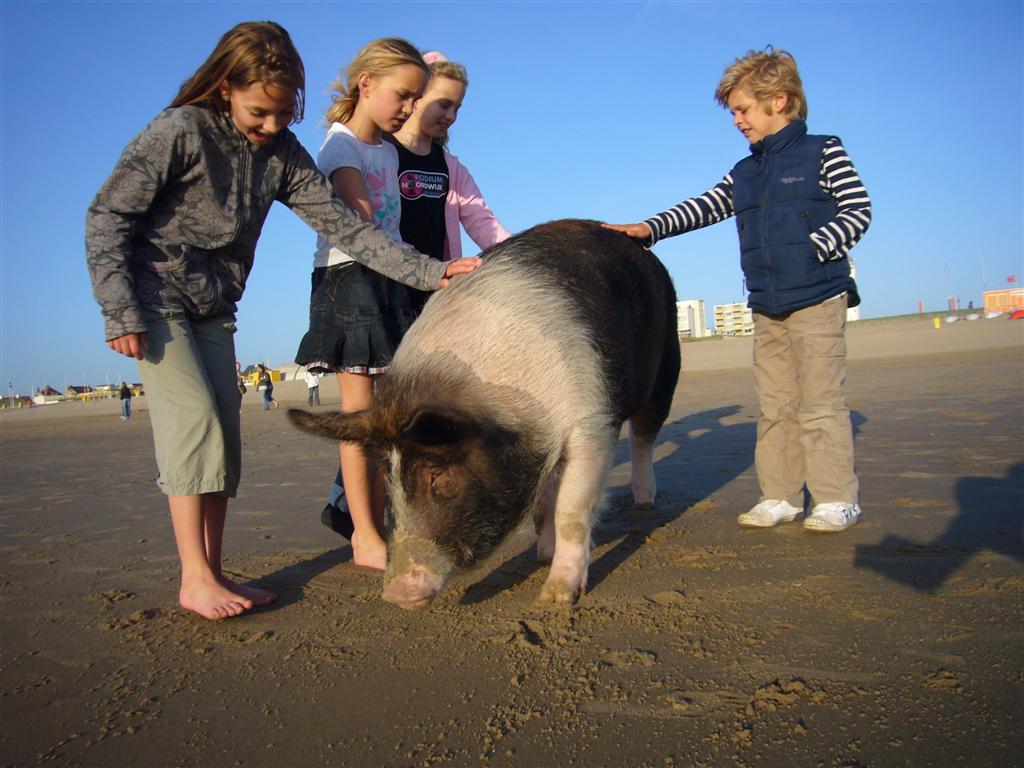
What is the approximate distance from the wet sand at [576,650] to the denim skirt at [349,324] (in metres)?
1.17

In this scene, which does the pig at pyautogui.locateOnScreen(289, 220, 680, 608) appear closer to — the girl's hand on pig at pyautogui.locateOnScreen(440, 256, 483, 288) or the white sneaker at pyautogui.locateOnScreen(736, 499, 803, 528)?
the girl's hand on pig at pyautogui.locateOnScreen(440, 256, 483, 288)

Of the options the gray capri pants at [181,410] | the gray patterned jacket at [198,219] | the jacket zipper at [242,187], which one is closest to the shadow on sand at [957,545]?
the gray patterned jacket at [198,219]

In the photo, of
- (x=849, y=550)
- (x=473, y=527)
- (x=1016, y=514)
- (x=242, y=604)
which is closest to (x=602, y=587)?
(x=473, y=527)

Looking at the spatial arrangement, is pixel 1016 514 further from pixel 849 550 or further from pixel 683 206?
pixel 683 206

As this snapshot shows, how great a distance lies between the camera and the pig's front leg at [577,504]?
11.2 feet

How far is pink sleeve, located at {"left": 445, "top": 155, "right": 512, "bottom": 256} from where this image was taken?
16.2 ft

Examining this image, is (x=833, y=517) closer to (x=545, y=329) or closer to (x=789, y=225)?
(x=789, y=225)

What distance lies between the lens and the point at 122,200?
3.19 metres

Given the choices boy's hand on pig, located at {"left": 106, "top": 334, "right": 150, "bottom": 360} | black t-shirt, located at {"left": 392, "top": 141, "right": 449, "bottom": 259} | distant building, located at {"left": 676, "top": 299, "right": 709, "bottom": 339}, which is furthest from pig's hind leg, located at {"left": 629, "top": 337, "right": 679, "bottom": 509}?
distant building, located at {"left": 676, "top": 299, "right": 709, "bottom": 339}

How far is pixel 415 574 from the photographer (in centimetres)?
308

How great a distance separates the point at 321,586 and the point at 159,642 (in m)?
0.86

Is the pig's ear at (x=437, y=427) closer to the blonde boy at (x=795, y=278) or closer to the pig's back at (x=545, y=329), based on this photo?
the pig's back at (x=545, y=329)

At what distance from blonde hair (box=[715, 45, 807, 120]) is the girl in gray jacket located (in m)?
2.76

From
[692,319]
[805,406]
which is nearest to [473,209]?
[805,406]
